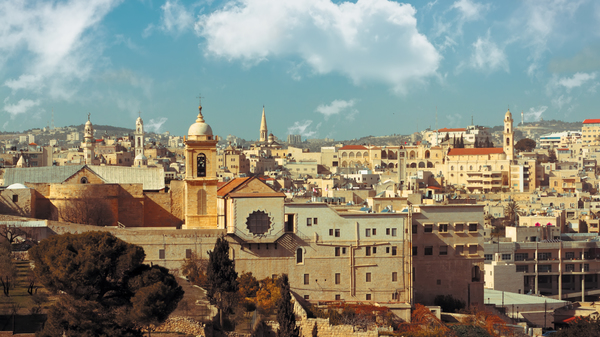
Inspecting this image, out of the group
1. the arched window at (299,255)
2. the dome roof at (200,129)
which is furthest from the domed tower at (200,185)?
the arched window at (299,255)

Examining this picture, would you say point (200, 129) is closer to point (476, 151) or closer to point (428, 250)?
point (428, 250)

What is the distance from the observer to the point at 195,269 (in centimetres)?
3566

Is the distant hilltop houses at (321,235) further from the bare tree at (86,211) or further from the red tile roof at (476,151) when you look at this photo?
the red tile roof at (476,151)

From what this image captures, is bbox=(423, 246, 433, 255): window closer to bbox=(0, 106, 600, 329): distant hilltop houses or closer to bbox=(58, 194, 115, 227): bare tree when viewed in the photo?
bbox=(0, 106, 600, 329): distant hilltop houses

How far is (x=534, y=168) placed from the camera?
110062 millimetres

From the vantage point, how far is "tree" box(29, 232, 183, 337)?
27938 millimetres

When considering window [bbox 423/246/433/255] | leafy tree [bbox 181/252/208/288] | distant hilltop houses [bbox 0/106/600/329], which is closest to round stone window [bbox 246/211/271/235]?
distant hilltop houses [bbox 0/106/600/329]

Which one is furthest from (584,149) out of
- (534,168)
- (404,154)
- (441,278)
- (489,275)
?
(441,278)

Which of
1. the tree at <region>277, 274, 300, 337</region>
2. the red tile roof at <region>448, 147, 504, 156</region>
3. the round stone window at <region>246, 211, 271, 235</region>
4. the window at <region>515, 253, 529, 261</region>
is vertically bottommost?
the window at <region>515, 253, 529, 261</region>

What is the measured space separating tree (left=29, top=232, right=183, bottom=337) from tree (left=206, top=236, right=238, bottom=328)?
364 cm

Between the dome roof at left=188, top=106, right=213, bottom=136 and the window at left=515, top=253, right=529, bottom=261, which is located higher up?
the dome roof at left=188, top=106, right=213, bottom=136

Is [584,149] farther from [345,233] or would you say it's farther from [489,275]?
[345,233]

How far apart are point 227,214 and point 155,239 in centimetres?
369

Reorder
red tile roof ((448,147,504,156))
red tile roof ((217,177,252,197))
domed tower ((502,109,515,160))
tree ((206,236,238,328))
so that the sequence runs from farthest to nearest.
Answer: domed tower ((502,109,515,160)) → red tile roof ((448,147,504,156)) → red tile roof ((217,177,252,197)) → tree ((206,236,238,328))
